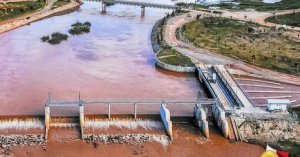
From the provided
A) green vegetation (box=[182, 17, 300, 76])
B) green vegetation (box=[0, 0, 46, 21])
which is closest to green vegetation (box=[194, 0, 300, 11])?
green vegetation (box=[182, 17, 300, 76])

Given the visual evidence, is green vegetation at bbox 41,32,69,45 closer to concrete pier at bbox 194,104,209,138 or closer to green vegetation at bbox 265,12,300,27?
concrete pier at bbox 194,104,209,138

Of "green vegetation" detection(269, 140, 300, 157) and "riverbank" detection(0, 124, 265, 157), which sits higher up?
"green vegetation" detection(269, 140, 300, 157)

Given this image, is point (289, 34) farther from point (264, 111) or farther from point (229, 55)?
point (264, 111)

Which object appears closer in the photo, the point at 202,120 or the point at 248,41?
the point at 202,120

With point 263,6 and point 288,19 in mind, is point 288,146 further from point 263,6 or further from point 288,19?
point 263,6

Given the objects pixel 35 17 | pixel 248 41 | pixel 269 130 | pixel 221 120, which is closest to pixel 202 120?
pixel 221 120

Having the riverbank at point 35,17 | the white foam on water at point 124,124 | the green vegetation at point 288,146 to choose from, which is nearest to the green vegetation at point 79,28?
the riverbank at point 35,17
